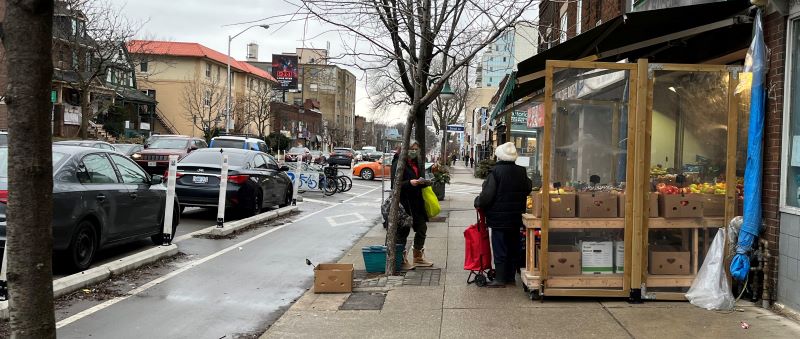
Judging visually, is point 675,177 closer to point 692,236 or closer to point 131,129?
point 692,236

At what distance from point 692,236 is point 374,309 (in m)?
3.23

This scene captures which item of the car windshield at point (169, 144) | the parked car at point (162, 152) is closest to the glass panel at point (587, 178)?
the parked car at point (162, 152)

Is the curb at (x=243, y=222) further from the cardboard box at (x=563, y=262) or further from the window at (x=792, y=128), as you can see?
the window at (x=792, y=128)

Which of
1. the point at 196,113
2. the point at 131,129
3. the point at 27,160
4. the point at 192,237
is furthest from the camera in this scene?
the point at 196,113

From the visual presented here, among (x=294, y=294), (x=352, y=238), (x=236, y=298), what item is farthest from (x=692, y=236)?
(x=352, y=238)

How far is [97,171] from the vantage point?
8.15 m

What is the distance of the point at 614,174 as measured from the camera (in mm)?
6621

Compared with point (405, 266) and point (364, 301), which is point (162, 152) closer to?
point (405, 266)

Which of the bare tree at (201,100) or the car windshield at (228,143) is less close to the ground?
the bare tree at (201,100)

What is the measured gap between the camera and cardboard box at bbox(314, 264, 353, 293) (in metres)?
7.04

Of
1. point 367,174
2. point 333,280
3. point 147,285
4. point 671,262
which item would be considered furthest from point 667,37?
point 367,174

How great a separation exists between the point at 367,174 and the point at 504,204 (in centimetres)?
2484

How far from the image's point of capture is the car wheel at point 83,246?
7.40 m

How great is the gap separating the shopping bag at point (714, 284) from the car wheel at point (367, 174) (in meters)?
25.8
